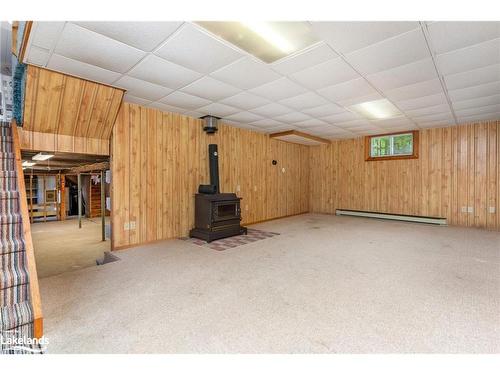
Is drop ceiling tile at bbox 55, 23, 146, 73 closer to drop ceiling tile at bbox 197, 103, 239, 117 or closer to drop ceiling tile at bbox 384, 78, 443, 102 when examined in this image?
drop ceiling tile at bbox 197, 103, 239, 117

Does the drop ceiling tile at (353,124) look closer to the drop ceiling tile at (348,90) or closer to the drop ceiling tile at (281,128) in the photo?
the drop ceiling tile at (281,128)

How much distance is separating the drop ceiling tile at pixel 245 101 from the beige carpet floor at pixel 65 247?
3.42 meters

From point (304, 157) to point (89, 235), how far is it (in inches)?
252

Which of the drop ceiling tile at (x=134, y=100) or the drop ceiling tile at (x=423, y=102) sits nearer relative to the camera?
the drop ceiling tile at (x=134, y=100)

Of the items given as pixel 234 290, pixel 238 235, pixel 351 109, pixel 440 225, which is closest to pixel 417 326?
pixel 234 290

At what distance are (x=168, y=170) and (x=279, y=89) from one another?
2424 mm

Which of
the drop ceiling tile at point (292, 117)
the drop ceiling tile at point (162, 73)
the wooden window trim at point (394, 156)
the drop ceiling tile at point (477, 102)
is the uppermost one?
the drop ceiling tile at point (162, 73)

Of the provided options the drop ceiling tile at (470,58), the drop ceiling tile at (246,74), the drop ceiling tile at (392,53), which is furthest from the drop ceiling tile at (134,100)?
the drop ceiling tile at (470,58)

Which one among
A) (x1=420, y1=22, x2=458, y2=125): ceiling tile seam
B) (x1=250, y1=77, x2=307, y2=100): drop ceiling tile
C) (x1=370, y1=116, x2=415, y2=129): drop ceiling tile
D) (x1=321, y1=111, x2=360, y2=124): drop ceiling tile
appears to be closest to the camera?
(x1=420, y1=22, x2=458, y2=125): ceiling tile seam

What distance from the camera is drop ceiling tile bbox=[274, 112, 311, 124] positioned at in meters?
4.89

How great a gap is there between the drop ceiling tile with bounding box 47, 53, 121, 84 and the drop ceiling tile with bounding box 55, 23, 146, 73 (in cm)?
10

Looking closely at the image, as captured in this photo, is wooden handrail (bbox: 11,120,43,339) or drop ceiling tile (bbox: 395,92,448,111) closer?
wooden handrail (bbox: 11,120,43,339)

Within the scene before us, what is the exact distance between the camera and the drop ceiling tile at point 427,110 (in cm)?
444

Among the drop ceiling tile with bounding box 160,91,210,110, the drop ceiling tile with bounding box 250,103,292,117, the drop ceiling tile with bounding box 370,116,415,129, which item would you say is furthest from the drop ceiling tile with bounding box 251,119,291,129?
the drop ceiling tile with bounding box 370,116,415,129
